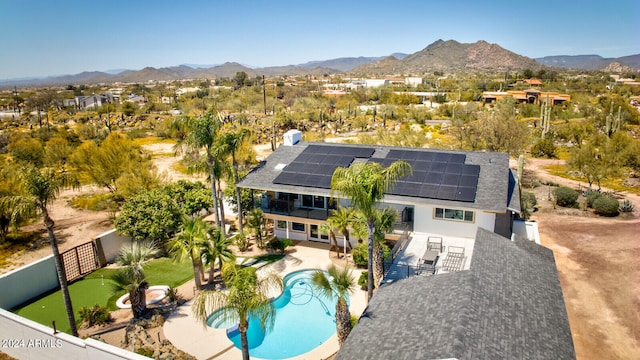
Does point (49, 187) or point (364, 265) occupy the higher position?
point (49, 187)

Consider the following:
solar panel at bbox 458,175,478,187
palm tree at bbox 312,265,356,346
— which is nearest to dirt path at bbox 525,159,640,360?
solar panel at bbox 458,175,478,187

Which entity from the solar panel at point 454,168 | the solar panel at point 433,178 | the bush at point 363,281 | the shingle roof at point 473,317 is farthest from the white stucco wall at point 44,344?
the solar panel at point 454,168

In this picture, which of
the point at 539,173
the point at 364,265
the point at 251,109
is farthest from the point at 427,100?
the point at 364,265

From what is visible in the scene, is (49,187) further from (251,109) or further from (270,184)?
(251,109)

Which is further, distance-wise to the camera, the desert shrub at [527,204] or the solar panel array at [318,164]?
the desert shrub at [527,204]

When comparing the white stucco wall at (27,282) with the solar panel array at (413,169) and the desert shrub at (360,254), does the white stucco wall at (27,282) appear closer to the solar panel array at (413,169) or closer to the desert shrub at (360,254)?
the solar panel array at (413,169)
